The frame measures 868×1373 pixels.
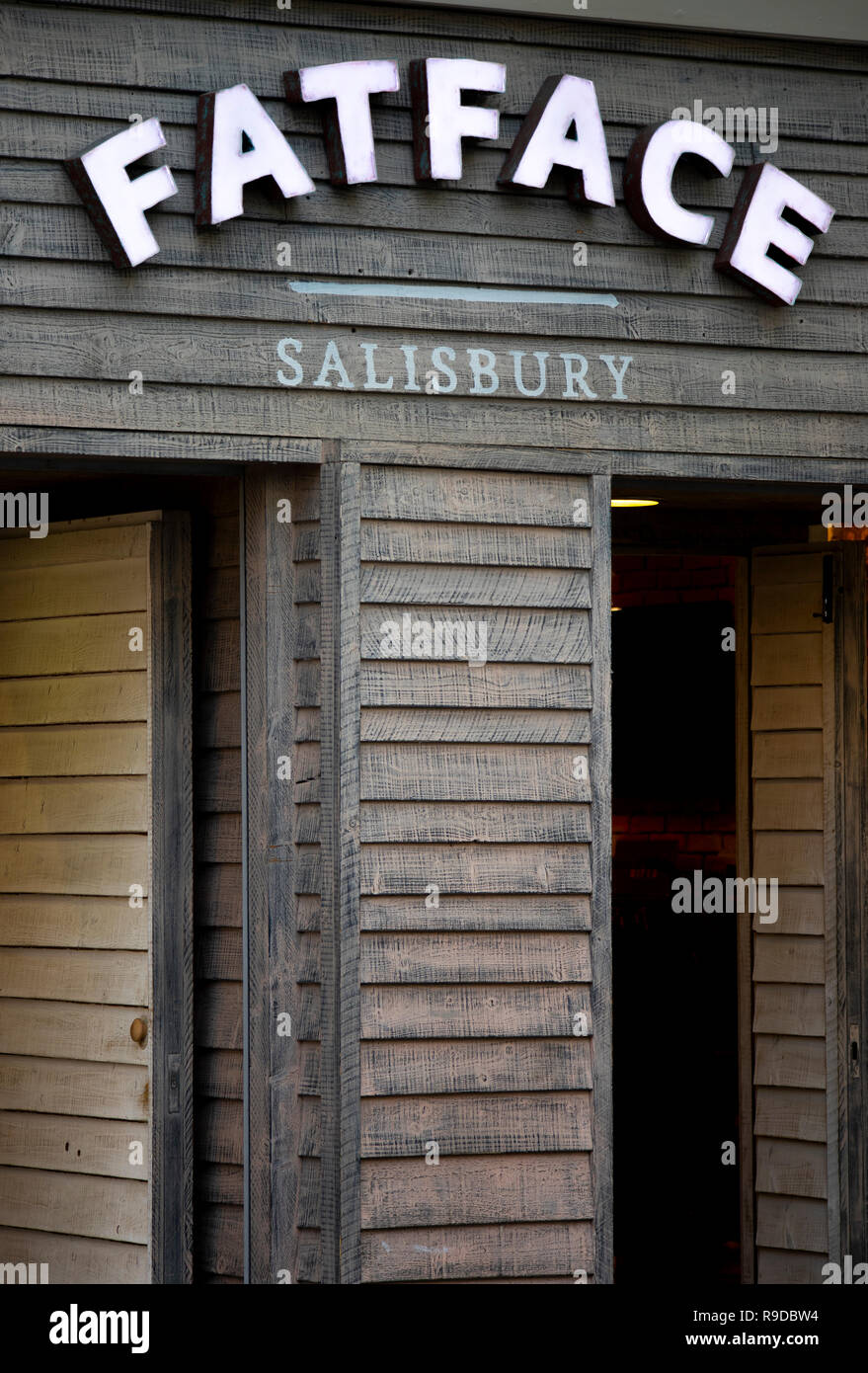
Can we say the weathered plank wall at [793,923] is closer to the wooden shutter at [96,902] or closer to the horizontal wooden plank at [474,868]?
the horizontal wooden plank at [474,868]

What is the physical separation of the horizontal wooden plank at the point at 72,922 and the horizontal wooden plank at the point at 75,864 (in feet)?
0.10

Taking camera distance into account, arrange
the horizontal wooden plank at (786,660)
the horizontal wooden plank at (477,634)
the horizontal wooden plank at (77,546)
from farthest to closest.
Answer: the horizontal wooden plank at (786,660) < the horizontal wooden plank at (77,546) < the horizontal wooden plank at (477,634)

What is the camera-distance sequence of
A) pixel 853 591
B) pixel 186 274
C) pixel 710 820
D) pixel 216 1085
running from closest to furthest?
pixel 186 274, pixel 216 1085, pixel 853 591, pixel 710 820

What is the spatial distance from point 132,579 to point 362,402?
85 cm

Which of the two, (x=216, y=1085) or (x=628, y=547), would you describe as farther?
(x=628, y=547)

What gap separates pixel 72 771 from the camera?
4695 millimetres

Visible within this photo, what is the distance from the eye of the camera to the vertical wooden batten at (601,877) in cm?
424

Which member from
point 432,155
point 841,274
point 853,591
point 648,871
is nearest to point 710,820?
point 648,871

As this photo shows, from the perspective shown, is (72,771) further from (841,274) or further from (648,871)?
(648,871)

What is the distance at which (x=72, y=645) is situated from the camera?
4.71 meters

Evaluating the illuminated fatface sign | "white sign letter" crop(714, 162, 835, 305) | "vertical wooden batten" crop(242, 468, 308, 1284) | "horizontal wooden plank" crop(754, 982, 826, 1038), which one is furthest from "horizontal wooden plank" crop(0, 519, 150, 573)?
"horizontal wooden plank" crop(754, 982, 826, 1038)

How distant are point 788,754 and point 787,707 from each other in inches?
5.7

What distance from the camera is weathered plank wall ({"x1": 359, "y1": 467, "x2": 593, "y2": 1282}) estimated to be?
13.5 feet

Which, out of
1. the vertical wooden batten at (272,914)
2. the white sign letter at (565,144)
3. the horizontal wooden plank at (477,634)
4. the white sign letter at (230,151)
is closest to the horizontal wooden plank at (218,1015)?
the vertical wooden batten at (272,914)
